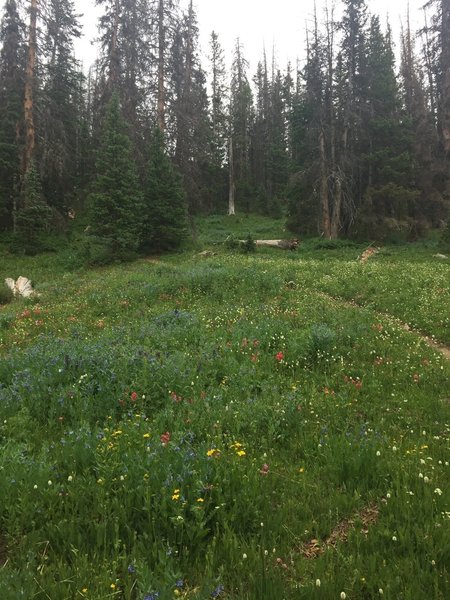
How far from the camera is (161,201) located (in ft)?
87.6

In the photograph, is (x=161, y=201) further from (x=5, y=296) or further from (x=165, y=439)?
(x=165, y=439)

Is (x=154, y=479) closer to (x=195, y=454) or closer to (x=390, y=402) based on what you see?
(x=195, y=454)

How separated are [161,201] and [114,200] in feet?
11.6

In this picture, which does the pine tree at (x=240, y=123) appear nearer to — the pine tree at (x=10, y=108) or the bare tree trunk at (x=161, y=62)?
the bare tree trunk at (x=161, y=62)

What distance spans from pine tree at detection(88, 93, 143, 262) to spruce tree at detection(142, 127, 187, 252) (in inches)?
76.2

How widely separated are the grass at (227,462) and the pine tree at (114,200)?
14305 millimetres

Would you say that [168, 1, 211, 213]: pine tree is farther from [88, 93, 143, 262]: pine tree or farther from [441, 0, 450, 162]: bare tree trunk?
[441, 0, 450, 162]: bare tree trunk

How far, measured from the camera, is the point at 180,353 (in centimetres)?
808

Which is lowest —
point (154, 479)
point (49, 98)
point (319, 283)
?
point (154, 479)

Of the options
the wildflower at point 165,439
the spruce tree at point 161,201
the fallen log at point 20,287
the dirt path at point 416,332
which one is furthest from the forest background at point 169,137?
the wildflower at point 165,439

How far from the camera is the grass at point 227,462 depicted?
3.06 metres

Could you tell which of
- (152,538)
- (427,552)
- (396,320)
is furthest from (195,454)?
(396,320)

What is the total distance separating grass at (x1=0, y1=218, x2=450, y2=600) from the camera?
3059 millimetres

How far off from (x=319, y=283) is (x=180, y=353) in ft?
31.4
